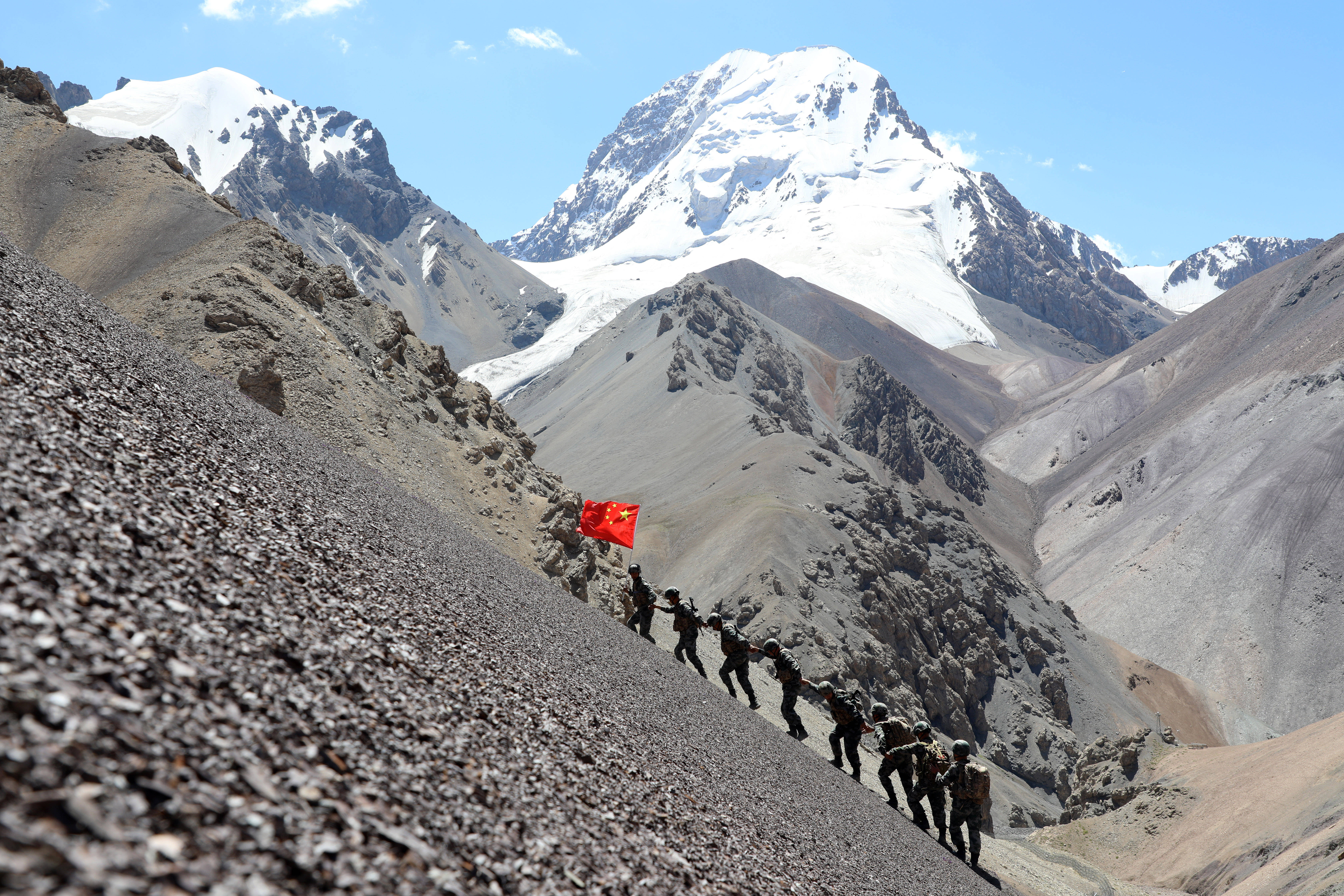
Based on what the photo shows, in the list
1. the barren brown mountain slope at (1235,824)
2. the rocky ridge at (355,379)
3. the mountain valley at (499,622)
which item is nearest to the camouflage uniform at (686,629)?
the mountain valley at (499,622)

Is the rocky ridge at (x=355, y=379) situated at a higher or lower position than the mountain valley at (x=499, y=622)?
higher

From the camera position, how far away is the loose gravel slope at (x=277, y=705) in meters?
4.89

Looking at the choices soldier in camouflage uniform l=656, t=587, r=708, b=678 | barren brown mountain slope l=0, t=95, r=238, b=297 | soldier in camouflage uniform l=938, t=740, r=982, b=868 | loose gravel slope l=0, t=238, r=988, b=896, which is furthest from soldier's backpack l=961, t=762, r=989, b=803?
barren brown mountain slope l=0, t=95, r=238, b=297

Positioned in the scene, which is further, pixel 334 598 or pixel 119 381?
pixel 119 381

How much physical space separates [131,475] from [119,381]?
3.96 m

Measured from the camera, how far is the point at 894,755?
20.3 meters

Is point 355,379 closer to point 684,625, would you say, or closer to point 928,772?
point 684,625

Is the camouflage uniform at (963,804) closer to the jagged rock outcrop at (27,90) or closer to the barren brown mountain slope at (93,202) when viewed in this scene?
the barren brown mountain slope at (93,202)

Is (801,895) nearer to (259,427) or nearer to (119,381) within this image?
(119,381)

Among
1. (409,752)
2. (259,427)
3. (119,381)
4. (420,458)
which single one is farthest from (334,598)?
(420,458)

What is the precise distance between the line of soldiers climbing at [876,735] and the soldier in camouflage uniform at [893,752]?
0.08ft

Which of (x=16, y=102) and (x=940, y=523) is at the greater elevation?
(x=16, y=102)

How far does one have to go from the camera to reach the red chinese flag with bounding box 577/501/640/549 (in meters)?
27.0

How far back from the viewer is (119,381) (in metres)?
12.2
